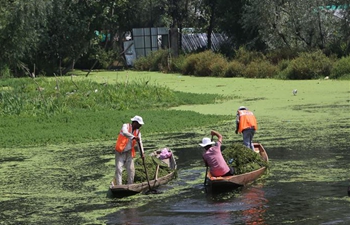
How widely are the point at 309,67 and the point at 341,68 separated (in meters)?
1.61

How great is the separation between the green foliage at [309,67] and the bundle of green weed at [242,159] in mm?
21273

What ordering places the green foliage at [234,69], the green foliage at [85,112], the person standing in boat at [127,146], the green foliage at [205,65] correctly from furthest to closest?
the green foliage at [205,65], the green foliage at [234,69], the green foliage at [85,112], the person standing in boat at [127,146]

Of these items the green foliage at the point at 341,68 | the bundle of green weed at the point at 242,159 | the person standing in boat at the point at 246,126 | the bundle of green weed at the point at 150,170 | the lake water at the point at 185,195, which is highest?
the green foliage at the point at 341,68

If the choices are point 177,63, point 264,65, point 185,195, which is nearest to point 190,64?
point 177,63

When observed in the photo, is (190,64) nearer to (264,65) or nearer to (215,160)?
(264,65)

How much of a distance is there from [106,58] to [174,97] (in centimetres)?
2320

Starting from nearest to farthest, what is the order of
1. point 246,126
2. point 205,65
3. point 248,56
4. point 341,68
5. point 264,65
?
point 246,126 < point 341,68 < point 264,65 < point 248,56 < point 205,65

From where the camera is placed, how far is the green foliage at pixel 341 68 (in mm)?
33500

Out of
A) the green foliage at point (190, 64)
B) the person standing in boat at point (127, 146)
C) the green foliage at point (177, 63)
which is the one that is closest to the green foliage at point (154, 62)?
the green foliage at point (177, 63)

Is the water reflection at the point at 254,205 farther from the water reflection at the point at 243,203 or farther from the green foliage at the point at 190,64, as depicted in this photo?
the green foliage at the point at 190,64

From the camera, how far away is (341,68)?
33.6 m

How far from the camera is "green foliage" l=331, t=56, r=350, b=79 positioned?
110 feet

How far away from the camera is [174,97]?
2788 centimetres

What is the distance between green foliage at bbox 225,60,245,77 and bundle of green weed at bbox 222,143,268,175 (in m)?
24.4
